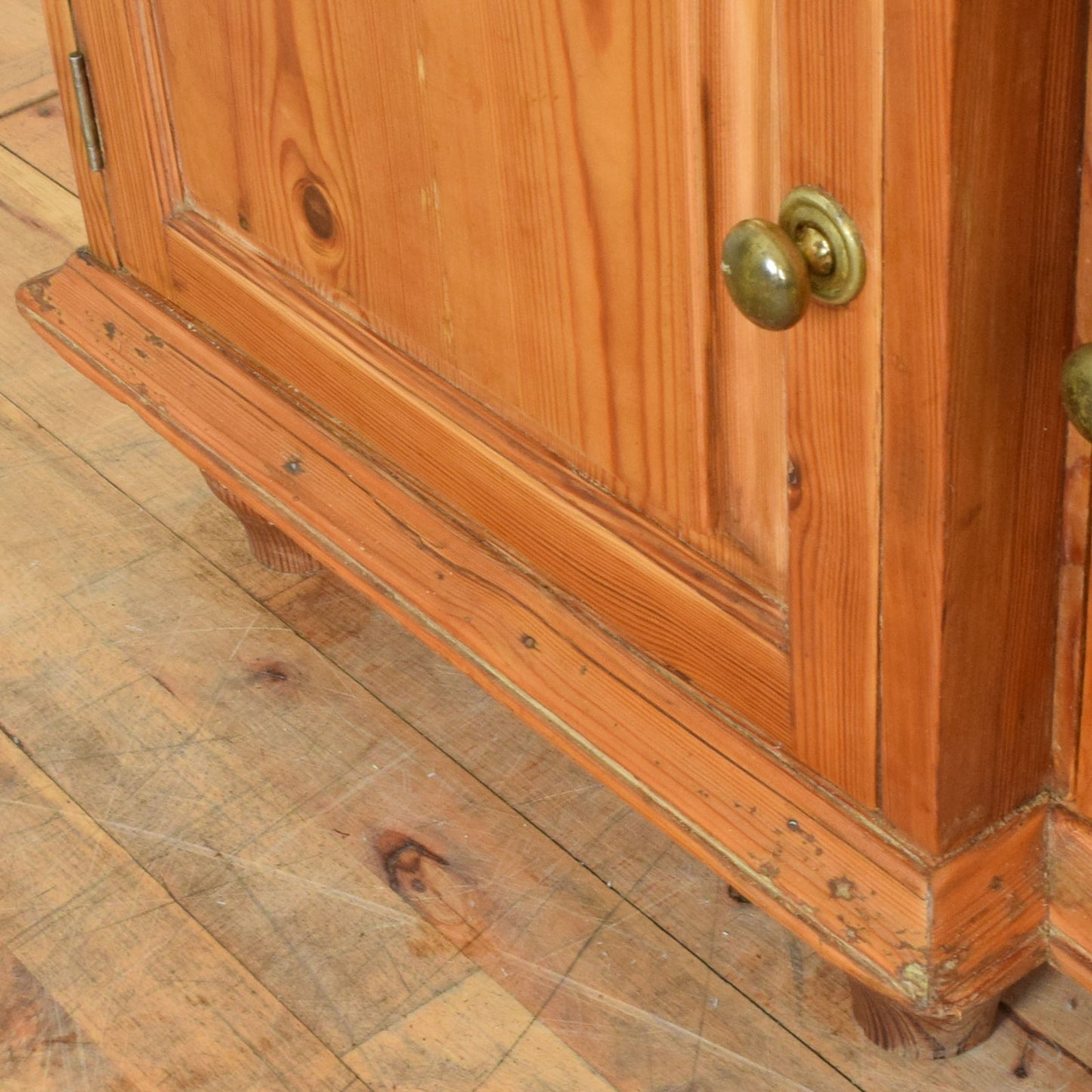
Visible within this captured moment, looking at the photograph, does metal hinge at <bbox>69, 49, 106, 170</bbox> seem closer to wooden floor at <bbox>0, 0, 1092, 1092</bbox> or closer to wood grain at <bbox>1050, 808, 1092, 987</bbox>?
wooden floor at <bbox>0, 0, 1092, 1092</bbox>

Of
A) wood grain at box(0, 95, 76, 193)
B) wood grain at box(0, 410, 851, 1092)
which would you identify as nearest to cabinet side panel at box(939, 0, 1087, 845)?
wood grain at box(0, 410, 851, 1092)

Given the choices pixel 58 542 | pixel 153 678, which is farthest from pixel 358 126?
pixel 58 542

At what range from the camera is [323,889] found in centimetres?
125

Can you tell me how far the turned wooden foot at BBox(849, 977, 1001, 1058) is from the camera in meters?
1.09

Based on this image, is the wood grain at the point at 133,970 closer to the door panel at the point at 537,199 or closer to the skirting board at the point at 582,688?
the skirting board at the point at 582,688

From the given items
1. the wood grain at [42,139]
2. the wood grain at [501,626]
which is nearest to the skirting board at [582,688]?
the wood grain at [501,626]

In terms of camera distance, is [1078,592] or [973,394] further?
[1078,592]

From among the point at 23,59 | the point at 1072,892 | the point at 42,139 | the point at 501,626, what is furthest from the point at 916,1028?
the point at 23,59

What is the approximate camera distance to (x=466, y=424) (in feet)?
3.58

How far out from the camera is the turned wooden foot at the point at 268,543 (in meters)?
1.46

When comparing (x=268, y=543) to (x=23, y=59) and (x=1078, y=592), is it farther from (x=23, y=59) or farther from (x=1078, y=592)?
(x=23, y=59)

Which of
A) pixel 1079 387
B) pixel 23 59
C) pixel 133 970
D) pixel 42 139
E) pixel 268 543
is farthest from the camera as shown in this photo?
pixel 23 59

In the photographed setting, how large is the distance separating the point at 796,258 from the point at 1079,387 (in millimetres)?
130

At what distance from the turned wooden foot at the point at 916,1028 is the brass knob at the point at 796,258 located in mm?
509
